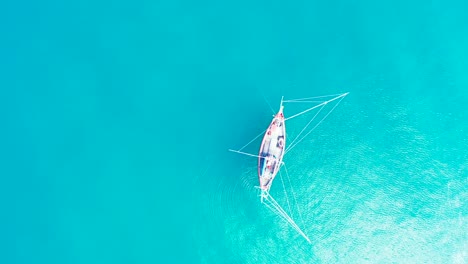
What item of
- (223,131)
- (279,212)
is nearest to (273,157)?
(279,212)

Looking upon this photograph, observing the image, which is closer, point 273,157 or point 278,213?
point 273,157

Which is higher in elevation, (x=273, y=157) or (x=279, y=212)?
(x=273, y=157)

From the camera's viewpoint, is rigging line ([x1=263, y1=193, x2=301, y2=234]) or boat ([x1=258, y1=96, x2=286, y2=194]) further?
rigging line ([x1=263, y1=193, x2=301, y2=234])

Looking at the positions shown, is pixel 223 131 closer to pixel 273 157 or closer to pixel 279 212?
pixel 273 157

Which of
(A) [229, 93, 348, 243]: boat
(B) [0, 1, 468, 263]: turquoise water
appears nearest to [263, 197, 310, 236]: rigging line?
(A) [229, 93, 348, 243]: boat

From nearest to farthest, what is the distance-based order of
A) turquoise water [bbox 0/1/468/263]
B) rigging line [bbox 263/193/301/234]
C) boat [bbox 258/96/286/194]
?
boat [bbox 258/96/286/194] < rigging line [bbox 263/193/301/234] < turquoise water [bbox 0/1/468/263]

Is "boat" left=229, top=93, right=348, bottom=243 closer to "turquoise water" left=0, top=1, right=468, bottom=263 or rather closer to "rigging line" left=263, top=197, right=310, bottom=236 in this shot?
"rigging line" left=263, top=197, right=310, bottom=236

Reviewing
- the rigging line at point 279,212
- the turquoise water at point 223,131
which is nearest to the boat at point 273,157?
the rigging line at point 279,212

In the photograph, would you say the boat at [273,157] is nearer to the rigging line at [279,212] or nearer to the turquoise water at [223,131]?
the rigging line at [279,212]

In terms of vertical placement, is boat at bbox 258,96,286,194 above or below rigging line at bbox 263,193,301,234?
above
